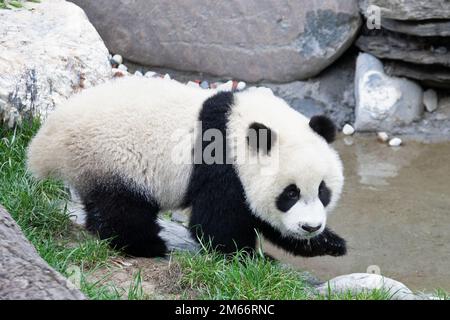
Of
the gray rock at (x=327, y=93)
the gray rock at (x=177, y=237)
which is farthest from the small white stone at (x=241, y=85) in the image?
the gray rock at (x=177, y=237)

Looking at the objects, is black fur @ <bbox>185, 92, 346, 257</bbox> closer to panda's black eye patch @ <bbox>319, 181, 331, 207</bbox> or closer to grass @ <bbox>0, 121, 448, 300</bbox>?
grass @ <bbox>0, 121, 448, 300</bbox>

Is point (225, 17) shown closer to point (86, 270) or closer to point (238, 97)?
point (238, 97)

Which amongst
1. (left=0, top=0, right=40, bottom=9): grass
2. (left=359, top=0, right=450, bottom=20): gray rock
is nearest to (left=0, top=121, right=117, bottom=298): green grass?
(left=0, top=0, right=40, bottom=9): grass

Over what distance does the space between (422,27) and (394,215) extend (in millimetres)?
2232

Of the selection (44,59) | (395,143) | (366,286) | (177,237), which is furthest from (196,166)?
(395,143)

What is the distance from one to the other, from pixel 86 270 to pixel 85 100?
119cm

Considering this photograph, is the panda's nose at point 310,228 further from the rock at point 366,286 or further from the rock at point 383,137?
the rock at point 383,137

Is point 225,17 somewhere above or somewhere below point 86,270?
above

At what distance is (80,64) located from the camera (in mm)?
6855

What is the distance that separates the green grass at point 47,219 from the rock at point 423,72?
4.42 m

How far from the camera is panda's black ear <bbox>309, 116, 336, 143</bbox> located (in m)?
5.21
